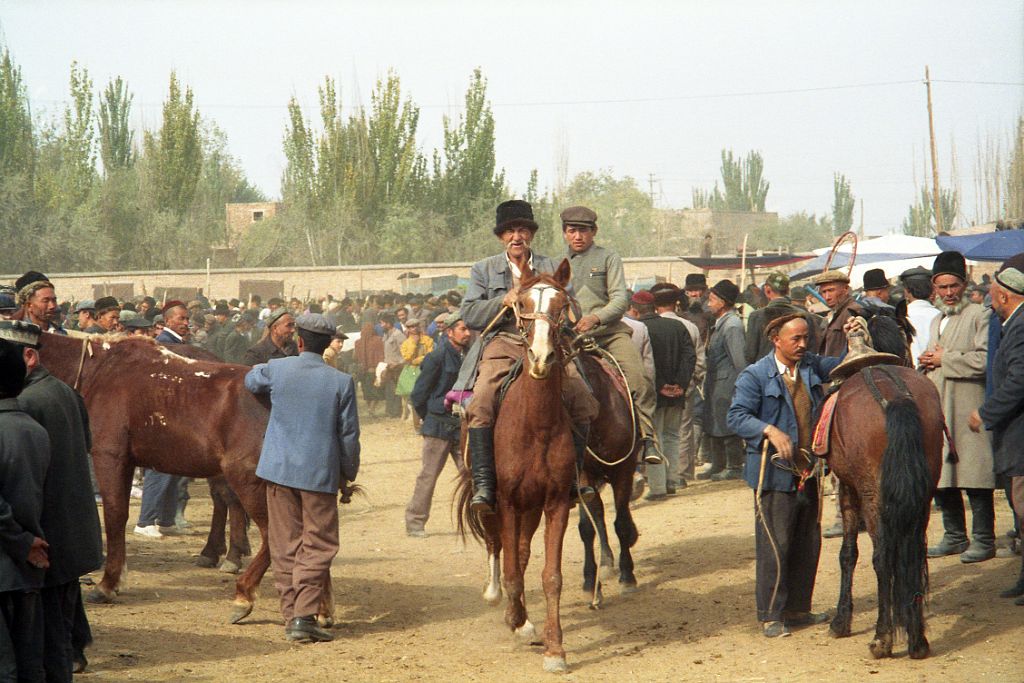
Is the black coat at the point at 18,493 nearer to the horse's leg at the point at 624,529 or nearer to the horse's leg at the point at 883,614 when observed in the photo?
the horse's leg at the point at 883,614

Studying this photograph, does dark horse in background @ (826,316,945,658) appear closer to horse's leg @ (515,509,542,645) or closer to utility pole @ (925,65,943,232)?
horse's leg @ (515,509,542,645)

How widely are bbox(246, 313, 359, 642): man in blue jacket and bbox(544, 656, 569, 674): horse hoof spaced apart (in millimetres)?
1759

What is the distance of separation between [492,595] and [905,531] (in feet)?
10.4

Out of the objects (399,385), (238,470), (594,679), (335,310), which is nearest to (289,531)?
(238,470)

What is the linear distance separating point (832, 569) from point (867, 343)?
2422 mm

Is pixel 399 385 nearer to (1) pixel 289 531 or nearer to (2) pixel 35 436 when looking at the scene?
(1) pixel 289 531

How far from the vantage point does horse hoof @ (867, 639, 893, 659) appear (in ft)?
21.8

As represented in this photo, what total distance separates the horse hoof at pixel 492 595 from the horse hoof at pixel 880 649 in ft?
9.39

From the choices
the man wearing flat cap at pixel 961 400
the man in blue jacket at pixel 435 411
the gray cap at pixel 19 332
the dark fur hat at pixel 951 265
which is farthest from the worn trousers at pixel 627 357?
the gray cap at pixel 19 332

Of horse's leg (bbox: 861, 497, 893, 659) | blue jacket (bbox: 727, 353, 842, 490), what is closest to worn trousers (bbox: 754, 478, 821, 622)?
blue jacket (bbox: 727, 353, 842, 490)

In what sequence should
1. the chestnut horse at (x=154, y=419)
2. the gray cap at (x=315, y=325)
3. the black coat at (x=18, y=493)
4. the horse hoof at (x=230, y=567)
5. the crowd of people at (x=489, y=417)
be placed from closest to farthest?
the black coat at (x=18, y=493), the crowd of people at (x=489, y=417), the gray cap at (x=315, y=325), the chestnut horse at (x=154, y=419), the horse hoof at (x=230, y=567)

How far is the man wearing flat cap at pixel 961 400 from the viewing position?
856cm

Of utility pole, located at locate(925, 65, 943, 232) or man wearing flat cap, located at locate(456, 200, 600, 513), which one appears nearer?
man wearing flat cap, located at locate(456, 200, 600, 513)

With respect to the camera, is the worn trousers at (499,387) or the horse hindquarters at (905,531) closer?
the horse hindquarters at (905,531)
